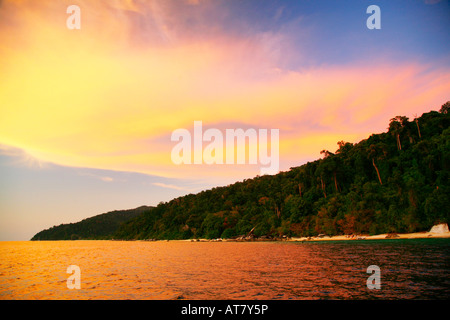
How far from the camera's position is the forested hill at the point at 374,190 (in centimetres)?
9038

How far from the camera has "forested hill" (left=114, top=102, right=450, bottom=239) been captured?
90375 mm

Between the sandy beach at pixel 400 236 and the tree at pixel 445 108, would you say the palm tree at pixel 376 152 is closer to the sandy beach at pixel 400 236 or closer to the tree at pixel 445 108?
the sandy beach at pixel 400 236

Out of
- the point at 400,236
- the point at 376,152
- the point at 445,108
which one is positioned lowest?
the point at 400,236

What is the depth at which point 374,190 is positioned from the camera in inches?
4466

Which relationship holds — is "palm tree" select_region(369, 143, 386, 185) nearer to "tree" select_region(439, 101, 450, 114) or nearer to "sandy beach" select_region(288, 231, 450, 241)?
"sandy beach" select_region(288, 231, 450, 241)

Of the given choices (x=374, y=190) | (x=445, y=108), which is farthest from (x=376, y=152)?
(x=445, y=108)

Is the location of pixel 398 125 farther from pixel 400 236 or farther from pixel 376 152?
pixel 400 236

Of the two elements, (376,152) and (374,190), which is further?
(376,152)

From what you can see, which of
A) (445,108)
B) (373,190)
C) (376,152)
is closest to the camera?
(373,190)

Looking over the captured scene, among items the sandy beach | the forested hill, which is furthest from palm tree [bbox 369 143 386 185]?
the sandy beach

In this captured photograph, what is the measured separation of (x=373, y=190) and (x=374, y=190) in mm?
497

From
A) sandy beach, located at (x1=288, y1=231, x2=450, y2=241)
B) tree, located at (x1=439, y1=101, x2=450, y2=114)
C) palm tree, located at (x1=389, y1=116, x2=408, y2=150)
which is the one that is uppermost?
tree, located at (x1=439, y1=101, x2=450, y2=114)

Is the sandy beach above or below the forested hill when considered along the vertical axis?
below

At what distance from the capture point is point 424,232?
3302 inches
